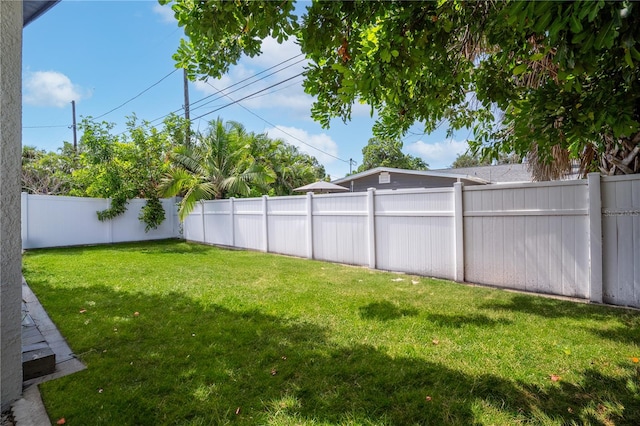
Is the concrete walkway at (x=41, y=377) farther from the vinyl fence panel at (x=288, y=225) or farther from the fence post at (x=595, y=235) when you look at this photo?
the fence post at (x=595, y=235)

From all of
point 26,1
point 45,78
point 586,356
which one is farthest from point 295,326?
point 45,78

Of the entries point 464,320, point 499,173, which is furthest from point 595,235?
point 499,173

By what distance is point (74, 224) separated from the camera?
11156 mm

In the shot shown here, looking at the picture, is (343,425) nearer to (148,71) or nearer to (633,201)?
(633,201)

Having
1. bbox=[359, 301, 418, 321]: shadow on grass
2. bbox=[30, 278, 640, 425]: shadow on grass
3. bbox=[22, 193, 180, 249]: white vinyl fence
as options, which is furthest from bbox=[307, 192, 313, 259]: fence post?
bbox=[22, 193, 180, 249]: white vinyl fence

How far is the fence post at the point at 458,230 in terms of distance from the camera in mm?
5414

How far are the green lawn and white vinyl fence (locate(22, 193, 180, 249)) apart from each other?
23.0 ft

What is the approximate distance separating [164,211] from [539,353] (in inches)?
521

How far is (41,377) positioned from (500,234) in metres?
5.64

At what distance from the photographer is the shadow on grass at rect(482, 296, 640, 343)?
3212mm

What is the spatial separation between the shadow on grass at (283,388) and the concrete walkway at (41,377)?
0.21ft

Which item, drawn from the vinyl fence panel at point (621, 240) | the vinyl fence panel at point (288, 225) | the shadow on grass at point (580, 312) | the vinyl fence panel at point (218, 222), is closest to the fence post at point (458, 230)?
the shadow on grass at point (580, 312)

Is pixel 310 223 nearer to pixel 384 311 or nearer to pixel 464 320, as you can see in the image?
pixel 384 311

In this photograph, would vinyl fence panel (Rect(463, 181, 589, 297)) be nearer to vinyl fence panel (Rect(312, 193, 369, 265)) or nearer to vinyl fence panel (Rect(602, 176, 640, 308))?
vinyl fence panel (Rect(602, 176, 640, 308))
